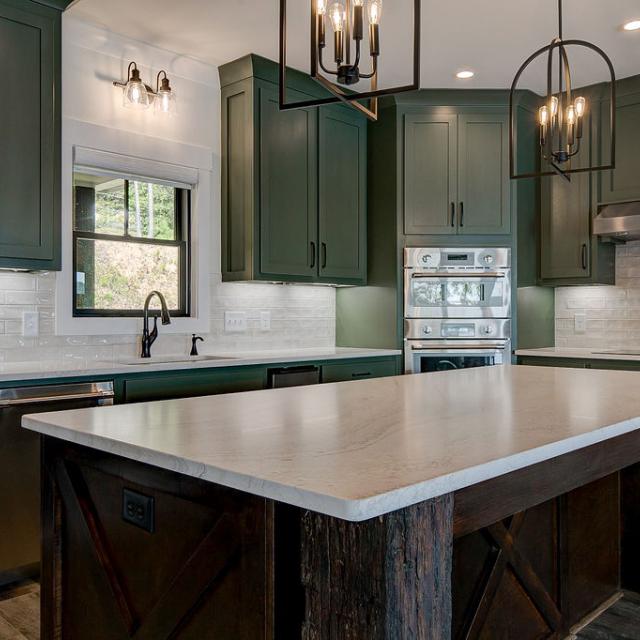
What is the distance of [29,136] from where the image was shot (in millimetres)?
3107

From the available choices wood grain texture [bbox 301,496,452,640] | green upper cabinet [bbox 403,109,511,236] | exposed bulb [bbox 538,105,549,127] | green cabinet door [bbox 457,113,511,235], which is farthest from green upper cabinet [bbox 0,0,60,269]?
green cabinet door [bbox 457,113,511,235]

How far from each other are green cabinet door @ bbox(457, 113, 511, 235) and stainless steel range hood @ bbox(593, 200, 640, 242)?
596mm

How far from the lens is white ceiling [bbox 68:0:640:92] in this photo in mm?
3350

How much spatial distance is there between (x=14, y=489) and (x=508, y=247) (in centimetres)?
343

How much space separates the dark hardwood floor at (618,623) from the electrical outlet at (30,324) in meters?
2.73

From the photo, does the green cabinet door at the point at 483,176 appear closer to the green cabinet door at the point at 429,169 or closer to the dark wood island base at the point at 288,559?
the green cabinet door at the point at 429,169

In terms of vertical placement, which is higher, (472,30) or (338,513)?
(472,30)

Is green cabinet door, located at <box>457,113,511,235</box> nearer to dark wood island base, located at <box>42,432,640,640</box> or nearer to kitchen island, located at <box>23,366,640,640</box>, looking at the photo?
kitchen island, located at <box>23,366,640,640</box>

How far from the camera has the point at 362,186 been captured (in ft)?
15.6

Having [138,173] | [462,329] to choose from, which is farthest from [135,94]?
[462,329]

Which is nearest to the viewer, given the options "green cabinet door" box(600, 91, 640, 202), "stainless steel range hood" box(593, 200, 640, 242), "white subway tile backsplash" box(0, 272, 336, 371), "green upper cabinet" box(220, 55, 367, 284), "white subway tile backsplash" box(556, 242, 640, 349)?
"white subway tile backsplash" box(0, 272, 336, 371)

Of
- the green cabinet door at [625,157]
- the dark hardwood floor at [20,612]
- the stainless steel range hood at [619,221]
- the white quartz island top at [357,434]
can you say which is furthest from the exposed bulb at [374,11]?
the green cabinet door at [625,157]

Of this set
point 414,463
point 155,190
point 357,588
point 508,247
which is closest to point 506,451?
point 414,463

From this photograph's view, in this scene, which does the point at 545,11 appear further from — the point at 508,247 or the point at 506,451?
the point at 506,451
